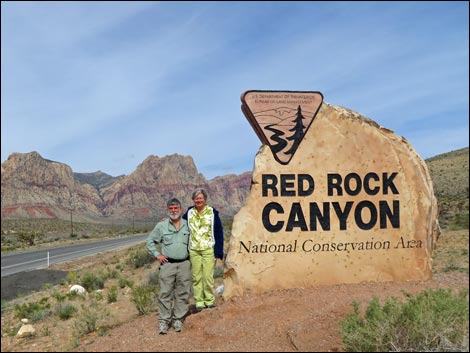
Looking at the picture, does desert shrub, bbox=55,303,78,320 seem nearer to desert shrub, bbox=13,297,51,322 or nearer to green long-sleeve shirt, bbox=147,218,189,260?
desert shrub, bbox=13,297,51,322

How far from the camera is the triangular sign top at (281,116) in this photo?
777 centimetres

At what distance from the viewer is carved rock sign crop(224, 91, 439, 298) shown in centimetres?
756

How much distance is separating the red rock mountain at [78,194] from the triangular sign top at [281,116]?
116 metres

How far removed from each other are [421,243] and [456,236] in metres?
2.33

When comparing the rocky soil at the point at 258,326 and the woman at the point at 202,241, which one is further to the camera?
the woman at the point at 202,241

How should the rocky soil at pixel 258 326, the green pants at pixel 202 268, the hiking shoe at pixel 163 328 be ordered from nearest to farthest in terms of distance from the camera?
the rocky soil at pixel 258 326 < the hiking shoe at pixel 163 328 < the green pants at pixel 202 268

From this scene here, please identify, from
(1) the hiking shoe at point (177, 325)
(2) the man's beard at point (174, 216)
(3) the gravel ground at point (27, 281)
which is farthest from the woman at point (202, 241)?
(3) the gravel ground at point (27, 281)

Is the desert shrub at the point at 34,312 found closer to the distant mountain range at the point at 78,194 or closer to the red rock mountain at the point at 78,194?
the distant mountain range at the point at 78,194

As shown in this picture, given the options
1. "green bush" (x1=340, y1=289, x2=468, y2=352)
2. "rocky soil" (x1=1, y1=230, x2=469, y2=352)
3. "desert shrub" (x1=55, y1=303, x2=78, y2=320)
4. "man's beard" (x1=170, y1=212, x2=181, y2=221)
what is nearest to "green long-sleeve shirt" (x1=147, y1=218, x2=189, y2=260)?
"man's beard" (x1=170, y1=212, x2=181, y2=221)

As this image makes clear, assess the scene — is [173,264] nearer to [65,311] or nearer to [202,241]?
[202,241]

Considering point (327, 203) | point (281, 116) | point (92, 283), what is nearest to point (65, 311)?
point (92, 283)

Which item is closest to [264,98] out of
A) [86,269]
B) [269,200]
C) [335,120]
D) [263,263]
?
[335,120]

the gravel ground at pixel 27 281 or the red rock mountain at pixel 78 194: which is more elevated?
the red rock mountain at pixel 78 194

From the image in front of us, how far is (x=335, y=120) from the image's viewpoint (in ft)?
25.9
